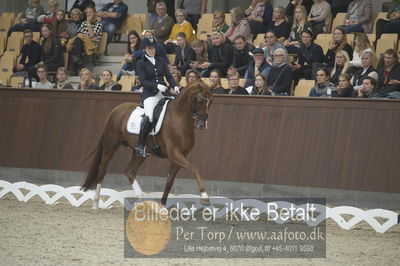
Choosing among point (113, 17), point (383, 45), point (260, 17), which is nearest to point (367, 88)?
point (383, 45)

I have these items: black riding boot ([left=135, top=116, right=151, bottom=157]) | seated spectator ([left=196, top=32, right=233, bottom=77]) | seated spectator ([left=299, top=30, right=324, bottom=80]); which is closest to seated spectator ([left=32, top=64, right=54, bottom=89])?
seated spectator ([left=196, top=32, right=233, bottom=77])

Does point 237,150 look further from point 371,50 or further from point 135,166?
point 371,50

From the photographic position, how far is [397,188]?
438 inches

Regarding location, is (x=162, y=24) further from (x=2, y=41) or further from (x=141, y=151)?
(x=141, y=151)

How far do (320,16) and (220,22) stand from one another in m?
1.89

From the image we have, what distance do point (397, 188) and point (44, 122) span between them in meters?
6.07

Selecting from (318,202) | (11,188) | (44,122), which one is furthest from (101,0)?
(318,202)

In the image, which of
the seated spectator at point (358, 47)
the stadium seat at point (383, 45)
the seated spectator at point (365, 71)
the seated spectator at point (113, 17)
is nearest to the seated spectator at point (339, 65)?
the seated spectator at point (358, 47)

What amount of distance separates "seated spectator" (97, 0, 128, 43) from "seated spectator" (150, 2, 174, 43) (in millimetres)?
1212

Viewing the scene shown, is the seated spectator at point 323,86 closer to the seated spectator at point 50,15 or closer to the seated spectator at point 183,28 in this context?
the seated spectator at point 183,28

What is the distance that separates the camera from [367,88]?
11.8m

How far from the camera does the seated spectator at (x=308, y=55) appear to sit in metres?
13.4

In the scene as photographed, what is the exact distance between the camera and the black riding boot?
11.1m

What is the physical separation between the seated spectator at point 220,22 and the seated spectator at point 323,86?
3447 mm
